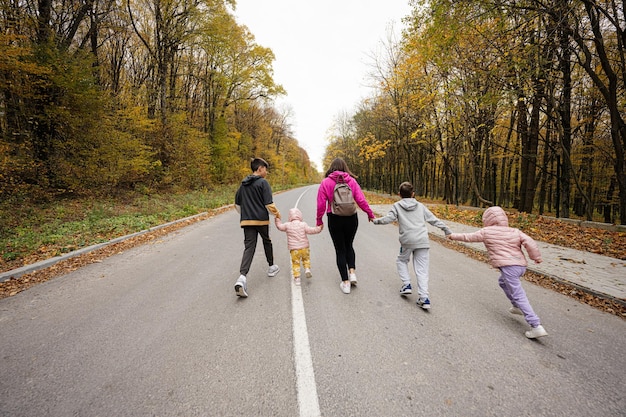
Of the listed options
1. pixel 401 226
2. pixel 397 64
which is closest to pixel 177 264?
pixel 401 226

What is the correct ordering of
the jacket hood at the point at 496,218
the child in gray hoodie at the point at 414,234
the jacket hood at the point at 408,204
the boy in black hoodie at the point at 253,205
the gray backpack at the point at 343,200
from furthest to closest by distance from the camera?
the boy in black hoodie at the point at 253,205
the gray backpack at the point at 343,200
the jacket hood at the point at 408,204
the child in gray hoodie at the point at 414,234
the jacket hood at the point at 496,218

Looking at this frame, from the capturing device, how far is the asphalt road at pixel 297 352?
1.85 metres

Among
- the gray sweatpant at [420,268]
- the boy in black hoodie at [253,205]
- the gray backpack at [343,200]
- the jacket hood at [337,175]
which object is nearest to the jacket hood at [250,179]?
the boy in black hoodie at [253,205]

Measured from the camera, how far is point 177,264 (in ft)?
17.1

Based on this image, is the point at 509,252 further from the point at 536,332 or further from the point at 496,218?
the point at 536,332

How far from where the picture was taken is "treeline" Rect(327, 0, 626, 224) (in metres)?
7.29

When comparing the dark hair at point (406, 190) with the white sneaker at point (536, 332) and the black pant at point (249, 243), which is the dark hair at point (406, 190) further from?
the black pant at point (249, 243)

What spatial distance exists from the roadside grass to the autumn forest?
3.80 feet

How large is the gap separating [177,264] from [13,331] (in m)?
2.46

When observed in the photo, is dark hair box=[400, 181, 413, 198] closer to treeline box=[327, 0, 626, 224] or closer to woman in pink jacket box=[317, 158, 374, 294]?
woman in pink jacket box=[317, 158, 374, 294]

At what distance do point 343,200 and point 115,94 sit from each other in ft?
57.6

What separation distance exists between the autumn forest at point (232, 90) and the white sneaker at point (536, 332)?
759cm

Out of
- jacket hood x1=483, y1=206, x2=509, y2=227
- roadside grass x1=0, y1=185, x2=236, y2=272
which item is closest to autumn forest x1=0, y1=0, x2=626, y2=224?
roadside grass x1=0, y1=185, x2=236, y2=272

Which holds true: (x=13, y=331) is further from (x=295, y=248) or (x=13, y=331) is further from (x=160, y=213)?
(x=160, y=213)
